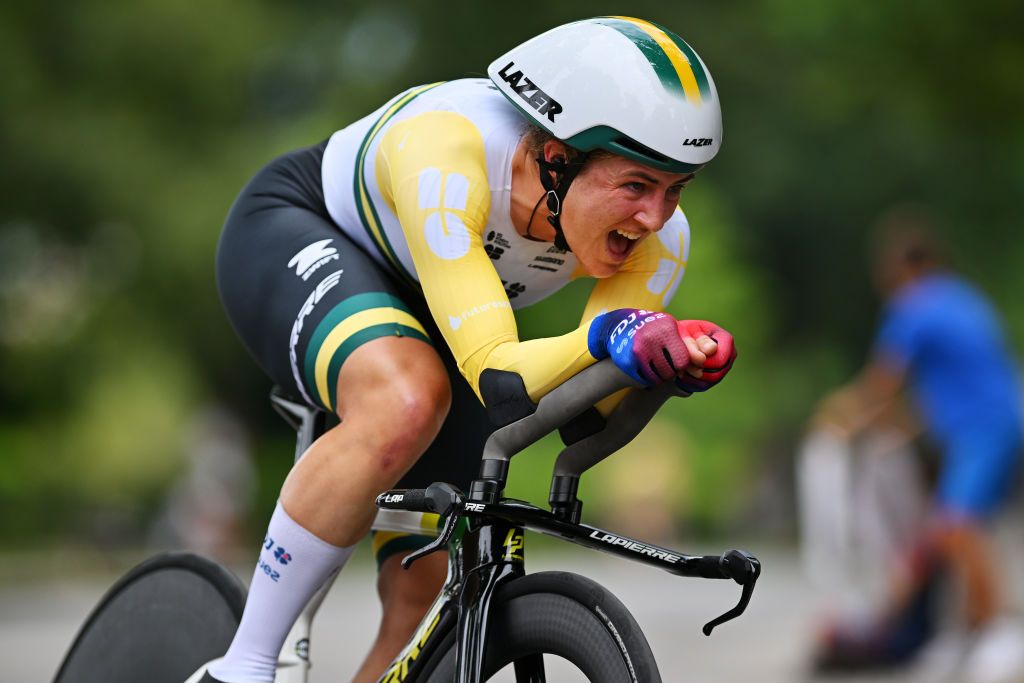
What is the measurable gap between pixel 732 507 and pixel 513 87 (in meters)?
25.2

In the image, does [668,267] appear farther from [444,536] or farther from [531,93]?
[444,536]

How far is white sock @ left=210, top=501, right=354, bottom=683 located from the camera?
11.2 feet

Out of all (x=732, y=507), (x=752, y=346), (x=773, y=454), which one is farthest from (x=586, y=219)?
(x=773, y=454)

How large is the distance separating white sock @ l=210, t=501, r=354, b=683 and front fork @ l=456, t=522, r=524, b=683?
0.98ft

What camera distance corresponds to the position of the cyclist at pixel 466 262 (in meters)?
3.19

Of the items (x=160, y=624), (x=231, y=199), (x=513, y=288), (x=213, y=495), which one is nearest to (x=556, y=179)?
(x=513, y=288)

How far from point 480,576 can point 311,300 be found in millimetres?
700

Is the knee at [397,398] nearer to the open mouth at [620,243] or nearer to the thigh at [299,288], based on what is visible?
the thigh at [299,288]

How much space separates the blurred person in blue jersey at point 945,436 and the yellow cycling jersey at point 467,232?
5.10 metres

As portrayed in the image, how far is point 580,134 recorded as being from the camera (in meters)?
3.28

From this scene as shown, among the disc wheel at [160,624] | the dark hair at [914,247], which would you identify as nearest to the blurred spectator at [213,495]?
the dark hair at [914,247]

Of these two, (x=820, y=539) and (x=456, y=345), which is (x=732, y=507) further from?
(x=456, y=345)

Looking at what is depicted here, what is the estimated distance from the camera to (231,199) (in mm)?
24078

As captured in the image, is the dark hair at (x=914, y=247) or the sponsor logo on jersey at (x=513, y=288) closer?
the sponsor logo on jersey at (x=513, y=288)
